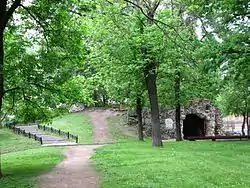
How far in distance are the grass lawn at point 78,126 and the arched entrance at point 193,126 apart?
40.6ft

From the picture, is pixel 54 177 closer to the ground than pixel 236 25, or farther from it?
closer to the ground

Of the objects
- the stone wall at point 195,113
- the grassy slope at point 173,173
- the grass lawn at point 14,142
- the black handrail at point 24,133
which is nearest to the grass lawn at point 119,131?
the stone wall at point 195,113

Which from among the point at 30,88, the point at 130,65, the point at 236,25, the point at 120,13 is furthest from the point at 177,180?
the point at 120,13

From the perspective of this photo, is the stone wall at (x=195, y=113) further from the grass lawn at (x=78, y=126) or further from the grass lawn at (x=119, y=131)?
the grass lawn at (x=78, y=126)

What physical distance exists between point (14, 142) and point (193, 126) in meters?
24.6

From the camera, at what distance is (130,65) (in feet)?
81.7

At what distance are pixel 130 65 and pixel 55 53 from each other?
954 centimetres

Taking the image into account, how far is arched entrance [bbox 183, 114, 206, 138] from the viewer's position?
4827 centimetres

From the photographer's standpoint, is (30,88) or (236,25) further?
(236,25)

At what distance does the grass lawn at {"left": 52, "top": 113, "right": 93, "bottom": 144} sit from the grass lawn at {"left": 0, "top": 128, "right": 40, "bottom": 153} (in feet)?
18.1

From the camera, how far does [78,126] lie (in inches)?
1768

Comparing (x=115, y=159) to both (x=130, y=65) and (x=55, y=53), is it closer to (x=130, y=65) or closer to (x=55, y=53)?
(x=55, y=53)

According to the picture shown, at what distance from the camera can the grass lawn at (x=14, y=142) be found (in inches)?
1229

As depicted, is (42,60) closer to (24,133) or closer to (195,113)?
(24,133)
